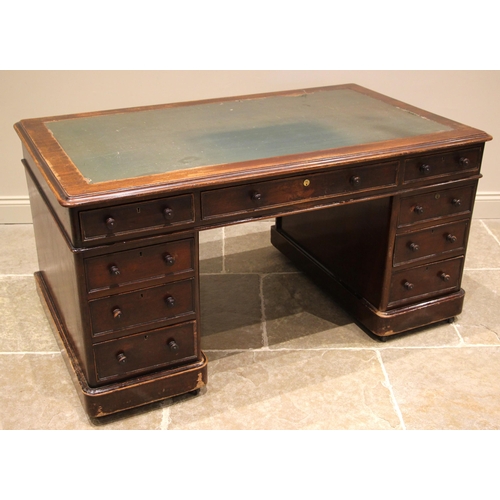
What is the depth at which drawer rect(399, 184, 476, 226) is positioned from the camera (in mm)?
2826

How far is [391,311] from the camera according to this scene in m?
3.02

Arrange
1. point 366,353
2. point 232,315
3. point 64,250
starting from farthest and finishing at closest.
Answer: point 232,315 → point 366,353 → point 64,250

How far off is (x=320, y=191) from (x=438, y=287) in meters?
0.87

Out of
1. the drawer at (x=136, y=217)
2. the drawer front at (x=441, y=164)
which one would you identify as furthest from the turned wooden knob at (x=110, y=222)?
the drawer front at (x=441, y=164)

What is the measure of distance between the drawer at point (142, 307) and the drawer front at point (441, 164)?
98 centimetres

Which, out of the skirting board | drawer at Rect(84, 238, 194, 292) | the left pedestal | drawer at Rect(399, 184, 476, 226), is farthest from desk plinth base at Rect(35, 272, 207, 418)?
the skirting board

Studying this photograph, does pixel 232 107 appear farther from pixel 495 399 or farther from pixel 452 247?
pixel 495 399

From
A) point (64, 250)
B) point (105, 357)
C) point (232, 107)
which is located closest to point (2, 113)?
point (232, 107)

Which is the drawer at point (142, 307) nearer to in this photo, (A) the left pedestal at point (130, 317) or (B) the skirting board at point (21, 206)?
(A) the left pedestal at point (130, 317)

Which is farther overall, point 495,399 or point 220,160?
point 495,399

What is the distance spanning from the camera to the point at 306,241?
3512 mm

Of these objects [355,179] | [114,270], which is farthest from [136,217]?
[355,179]

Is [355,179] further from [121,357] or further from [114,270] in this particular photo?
[121,357]

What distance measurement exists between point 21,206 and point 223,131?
1830mm
